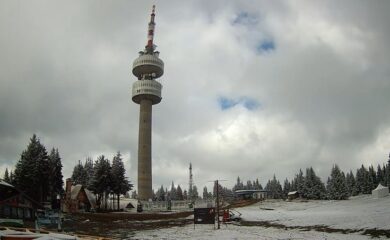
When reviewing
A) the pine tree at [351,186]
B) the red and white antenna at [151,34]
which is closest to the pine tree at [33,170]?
the red and white antenna at [151,34]

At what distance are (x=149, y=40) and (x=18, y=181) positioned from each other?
70.6 metres

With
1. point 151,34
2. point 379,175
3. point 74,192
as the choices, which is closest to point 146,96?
point 151,34

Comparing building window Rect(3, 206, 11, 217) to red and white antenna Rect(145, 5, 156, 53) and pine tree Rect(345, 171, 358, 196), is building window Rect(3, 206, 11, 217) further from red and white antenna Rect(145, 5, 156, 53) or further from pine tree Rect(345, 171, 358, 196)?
pine tree Rect(345, 171, 358, 196)

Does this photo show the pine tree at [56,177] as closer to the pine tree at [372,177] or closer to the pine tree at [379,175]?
the pine tree at [372,177]

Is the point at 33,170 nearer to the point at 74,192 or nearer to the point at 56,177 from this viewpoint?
the point at 56,177

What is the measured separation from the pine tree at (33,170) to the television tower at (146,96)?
1526 inches

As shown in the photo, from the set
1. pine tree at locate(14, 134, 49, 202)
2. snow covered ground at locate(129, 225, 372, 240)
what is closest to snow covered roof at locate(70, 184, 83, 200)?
pine tree at locate(14, 134, 49, 202)

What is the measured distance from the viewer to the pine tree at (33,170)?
2990 inches

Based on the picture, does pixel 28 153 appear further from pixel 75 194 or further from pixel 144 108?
pixel 144 108

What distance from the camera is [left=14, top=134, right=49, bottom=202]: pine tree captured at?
7594 cm

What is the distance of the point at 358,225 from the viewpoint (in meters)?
40.7

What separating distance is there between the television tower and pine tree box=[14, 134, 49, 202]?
38.8 meters

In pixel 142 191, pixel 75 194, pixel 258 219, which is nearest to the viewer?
pixel 258 219

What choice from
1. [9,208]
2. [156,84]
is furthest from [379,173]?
[9,208]
